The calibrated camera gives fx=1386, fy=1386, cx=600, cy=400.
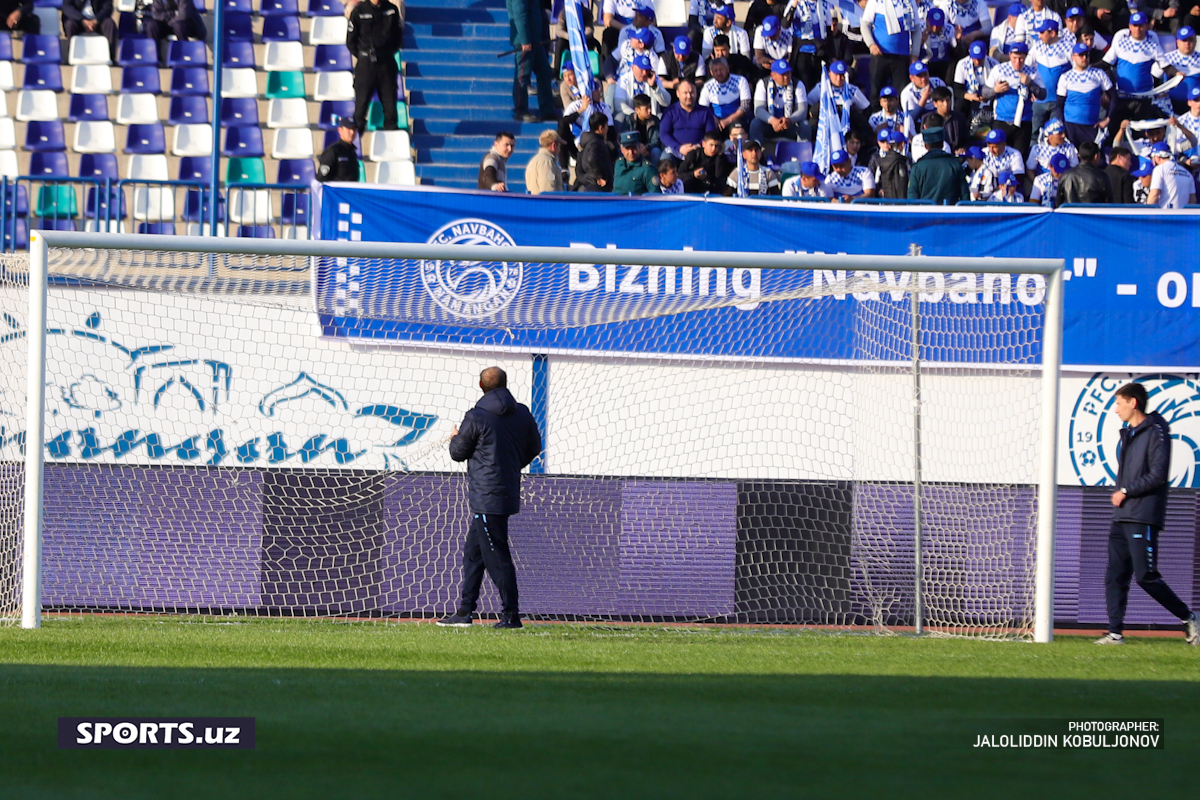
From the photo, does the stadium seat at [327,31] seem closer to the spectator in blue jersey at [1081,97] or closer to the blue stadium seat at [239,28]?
the blue stadium seat at [239,28]

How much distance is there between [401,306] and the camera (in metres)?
11.3

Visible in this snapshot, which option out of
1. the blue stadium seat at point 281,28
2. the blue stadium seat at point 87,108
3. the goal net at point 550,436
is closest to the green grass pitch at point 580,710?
the goal net at point 550,436

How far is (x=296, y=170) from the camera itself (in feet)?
54.4

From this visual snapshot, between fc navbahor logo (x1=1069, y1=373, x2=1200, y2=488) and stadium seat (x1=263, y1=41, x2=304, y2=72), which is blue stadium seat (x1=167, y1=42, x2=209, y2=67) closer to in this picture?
stadium seat (x1=263, y1=41, x2=304, y2=72)

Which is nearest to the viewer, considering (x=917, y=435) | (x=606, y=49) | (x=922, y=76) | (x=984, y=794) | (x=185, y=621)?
(x=984, y=794)

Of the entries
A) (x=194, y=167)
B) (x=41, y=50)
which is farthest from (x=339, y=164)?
(x=41, y=50)

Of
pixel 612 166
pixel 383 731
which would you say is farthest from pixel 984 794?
pixel 612 166

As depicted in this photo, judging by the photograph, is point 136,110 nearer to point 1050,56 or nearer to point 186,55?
point 186,55

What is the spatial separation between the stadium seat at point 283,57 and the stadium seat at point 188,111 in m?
1.05

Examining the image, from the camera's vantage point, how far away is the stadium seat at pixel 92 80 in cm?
1752

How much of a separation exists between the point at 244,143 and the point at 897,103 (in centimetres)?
785

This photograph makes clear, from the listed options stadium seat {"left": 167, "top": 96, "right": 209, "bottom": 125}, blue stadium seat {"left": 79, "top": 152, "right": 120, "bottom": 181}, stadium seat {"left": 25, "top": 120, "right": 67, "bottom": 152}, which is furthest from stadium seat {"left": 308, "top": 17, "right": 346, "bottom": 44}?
stadium seat {"left": 25, "top": 120, "right": 67, "bottom": 152}

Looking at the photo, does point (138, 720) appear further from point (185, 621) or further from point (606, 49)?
point (606, 49)

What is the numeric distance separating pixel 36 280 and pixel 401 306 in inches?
115
